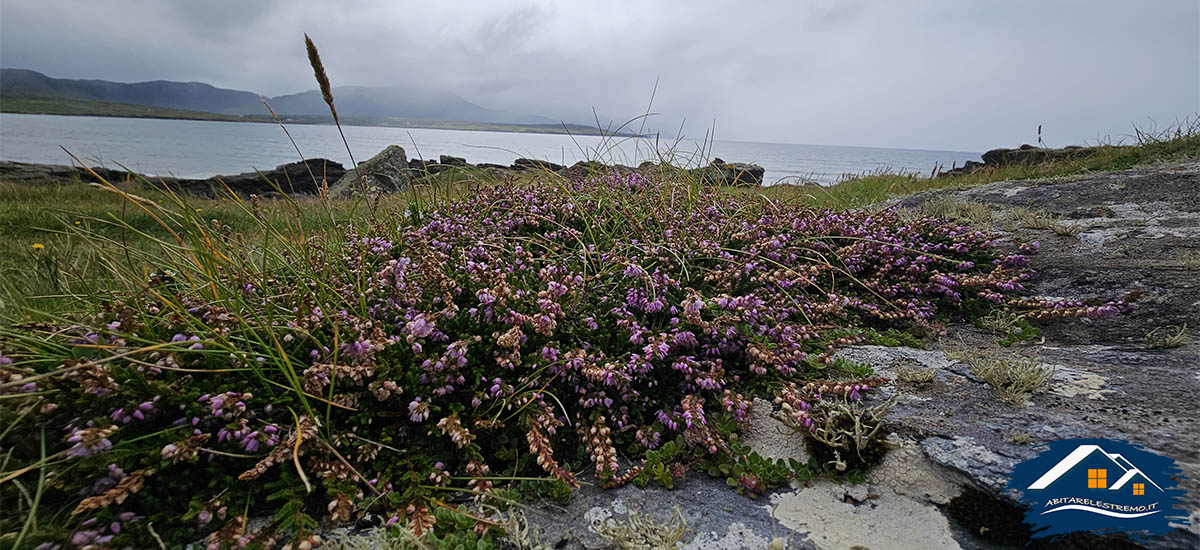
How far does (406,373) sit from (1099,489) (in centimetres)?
237

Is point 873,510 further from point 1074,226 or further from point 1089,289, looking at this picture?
point 1074,226

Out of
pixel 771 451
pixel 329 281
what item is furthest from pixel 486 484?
pixel 329 281

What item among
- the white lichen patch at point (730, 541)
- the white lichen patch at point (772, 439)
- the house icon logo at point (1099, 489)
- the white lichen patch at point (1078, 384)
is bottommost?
the white lichen patch at point (730, 541)

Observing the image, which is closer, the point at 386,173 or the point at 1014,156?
the point at 386,173

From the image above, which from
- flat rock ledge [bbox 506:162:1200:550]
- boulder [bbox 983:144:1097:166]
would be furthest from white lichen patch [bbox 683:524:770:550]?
boulder [bbox 983:144:1097:166]

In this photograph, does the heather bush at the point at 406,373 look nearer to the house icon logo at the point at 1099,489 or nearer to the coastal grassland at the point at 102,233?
the coastal grassland at the point at 102,233

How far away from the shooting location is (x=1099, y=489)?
1.49 meters

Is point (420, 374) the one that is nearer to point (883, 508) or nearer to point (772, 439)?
point (772, 439)

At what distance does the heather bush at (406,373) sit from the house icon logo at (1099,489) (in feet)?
2.18

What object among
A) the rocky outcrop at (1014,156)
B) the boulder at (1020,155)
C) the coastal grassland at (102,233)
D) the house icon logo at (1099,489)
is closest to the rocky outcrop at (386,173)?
the coastal grassland at (102,233)

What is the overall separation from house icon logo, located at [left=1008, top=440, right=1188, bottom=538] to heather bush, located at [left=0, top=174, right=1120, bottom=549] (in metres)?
0.66

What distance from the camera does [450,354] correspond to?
2090 millimetres

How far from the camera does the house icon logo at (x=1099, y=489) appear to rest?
4.55 feet

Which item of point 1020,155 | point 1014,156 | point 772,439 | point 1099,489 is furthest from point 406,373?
point 1014,156
